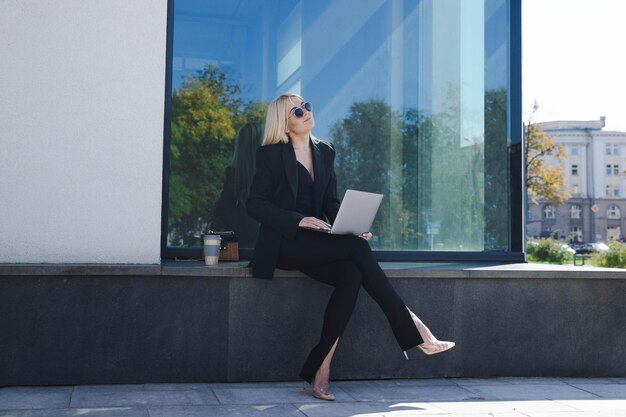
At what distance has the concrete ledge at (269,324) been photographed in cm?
473

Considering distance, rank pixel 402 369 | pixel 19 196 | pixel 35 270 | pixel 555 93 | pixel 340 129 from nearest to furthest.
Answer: pixel 35 270
pixel 19 196
pixel 402 369
pixel 340 129
pixel 555 93

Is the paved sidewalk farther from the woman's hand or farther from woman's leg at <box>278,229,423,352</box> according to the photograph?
the woman's hand

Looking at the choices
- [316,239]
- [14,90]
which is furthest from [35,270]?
[316,239]

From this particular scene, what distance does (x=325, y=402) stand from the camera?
4.53 meters

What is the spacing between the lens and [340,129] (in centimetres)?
663

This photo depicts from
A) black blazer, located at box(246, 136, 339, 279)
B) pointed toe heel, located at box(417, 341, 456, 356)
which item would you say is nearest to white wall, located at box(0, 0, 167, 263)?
black blazer, located at box(246, 136, 339, 279)

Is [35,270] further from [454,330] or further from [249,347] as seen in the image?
[454,330]

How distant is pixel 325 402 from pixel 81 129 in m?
2.36

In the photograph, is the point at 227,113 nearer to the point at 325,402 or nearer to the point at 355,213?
the point at 355,213

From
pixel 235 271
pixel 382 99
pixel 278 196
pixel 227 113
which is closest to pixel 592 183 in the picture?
pixel 382 99

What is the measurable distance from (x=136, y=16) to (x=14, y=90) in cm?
94

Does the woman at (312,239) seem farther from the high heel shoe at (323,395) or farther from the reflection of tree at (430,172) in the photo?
the reflection of tree at (430,172)

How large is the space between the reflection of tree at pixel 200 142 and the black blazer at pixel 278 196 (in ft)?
3.41

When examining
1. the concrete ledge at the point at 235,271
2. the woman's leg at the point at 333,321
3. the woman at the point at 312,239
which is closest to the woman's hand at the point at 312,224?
the woman at the point at 312,239
